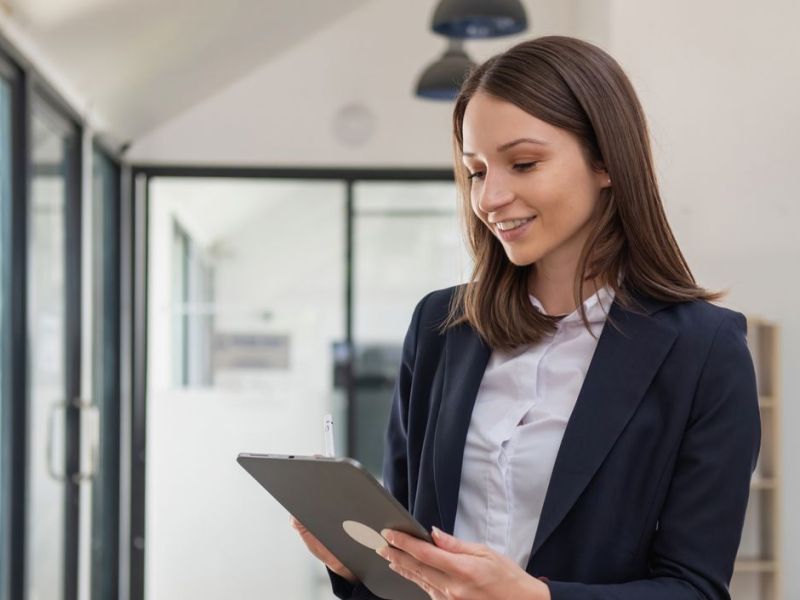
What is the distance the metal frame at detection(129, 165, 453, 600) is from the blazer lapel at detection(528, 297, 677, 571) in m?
4.73

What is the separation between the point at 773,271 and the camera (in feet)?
12.4

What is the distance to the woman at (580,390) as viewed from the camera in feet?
3.94

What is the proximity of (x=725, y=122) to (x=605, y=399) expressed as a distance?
8.23ft

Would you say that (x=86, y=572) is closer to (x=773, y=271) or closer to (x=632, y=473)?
(x=773, y=271)

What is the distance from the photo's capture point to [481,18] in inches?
141

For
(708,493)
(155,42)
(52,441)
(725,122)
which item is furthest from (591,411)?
(155,42)

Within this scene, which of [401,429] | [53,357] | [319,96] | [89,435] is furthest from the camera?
[319,96]

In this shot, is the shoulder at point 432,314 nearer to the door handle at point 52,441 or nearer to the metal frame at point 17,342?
the metal frame at point 17,342

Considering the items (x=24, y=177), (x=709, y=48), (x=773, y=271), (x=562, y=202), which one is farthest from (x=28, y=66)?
(x=562, y=202)

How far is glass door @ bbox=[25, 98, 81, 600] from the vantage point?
4.04m

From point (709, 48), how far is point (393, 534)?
2.71 meters

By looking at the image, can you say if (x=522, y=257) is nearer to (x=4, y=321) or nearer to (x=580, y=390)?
(x=580, y=390)

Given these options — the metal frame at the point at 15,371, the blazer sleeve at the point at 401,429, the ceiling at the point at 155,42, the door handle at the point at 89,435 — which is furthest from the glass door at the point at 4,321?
the blazer sleeve at the point at 401,429

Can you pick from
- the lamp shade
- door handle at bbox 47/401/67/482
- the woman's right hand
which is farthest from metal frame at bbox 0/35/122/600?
the woman's right hand
